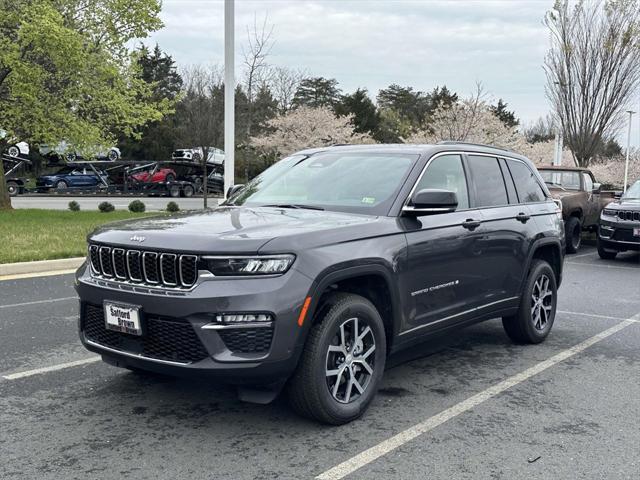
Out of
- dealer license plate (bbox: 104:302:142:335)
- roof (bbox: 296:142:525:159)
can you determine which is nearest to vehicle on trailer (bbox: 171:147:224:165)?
roof (bbox: 296:142:525:159)

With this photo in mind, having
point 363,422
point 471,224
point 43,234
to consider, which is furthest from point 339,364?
point 43,234

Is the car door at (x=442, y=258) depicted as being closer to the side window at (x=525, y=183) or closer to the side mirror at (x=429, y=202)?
the side mirror at (x=429, y=202)

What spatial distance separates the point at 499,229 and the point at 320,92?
63253mm

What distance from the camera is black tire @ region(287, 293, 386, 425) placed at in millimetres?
3805

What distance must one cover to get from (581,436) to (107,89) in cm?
1686

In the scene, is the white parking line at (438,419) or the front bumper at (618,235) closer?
the white parking line at (438,419)

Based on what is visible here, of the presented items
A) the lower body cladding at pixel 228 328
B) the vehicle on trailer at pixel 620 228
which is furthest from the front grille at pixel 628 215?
the lower body cladding at pixel 228 328

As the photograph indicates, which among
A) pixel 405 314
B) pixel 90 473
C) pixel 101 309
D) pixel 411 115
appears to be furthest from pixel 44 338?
pixel 411 115

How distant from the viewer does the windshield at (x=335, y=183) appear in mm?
4691

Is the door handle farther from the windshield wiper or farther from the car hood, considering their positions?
the windshield wiper

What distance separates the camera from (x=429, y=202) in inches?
175

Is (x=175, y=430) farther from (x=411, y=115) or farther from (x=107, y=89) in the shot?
(x=411, y=115)

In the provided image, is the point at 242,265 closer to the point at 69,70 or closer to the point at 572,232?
the point at 572,232

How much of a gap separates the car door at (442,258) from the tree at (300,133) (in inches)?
1383
